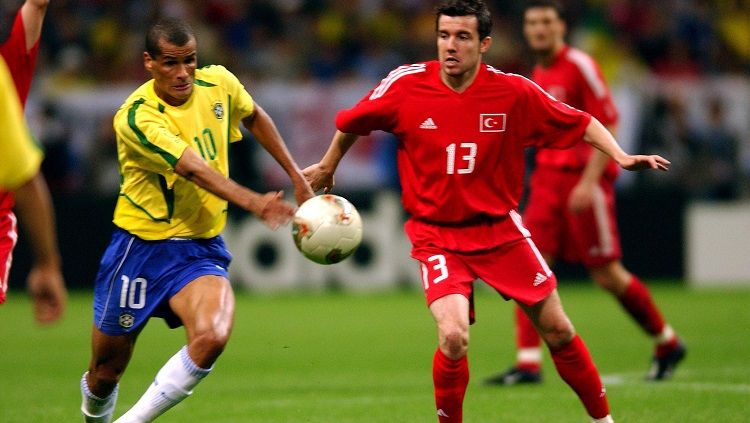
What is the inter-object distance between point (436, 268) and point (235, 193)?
3.75 feet

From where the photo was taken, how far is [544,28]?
906 cm

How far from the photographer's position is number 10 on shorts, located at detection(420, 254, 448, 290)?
6297 millimetres

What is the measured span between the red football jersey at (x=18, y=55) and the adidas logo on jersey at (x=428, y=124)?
77.8 inches

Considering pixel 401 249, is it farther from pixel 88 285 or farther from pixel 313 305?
pixel 88 285

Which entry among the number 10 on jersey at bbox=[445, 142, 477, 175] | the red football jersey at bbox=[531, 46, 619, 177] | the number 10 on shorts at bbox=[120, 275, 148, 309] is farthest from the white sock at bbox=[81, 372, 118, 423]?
the red football jersey at bbox=[531, 46, 619, 177]

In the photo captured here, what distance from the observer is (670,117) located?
1641 cm

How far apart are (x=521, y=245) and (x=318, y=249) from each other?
1.11m

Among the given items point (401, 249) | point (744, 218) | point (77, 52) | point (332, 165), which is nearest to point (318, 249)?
point (332, 165)

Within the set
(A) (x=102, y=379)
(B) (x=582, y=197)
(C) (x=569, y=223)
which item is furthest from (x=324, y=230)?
(C) (x=569, y=223)

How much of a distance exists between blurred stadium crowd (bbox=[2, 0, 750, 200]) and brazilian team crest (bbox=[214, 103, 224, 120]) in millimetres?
9589

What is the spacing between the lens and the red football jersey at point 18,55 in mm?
6281

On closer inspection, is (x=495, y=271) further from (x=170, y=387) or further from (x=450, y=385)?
(x=170, y=387)

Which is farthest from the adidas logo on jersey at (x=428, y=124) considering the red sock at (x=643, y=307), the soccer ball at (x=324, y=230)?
the red sock at (x=643, y=307)

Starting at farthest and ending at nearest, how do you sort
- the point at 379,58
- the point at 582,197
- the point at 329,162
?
the point at 379,58, the point at 582,197, the point at 329,162
